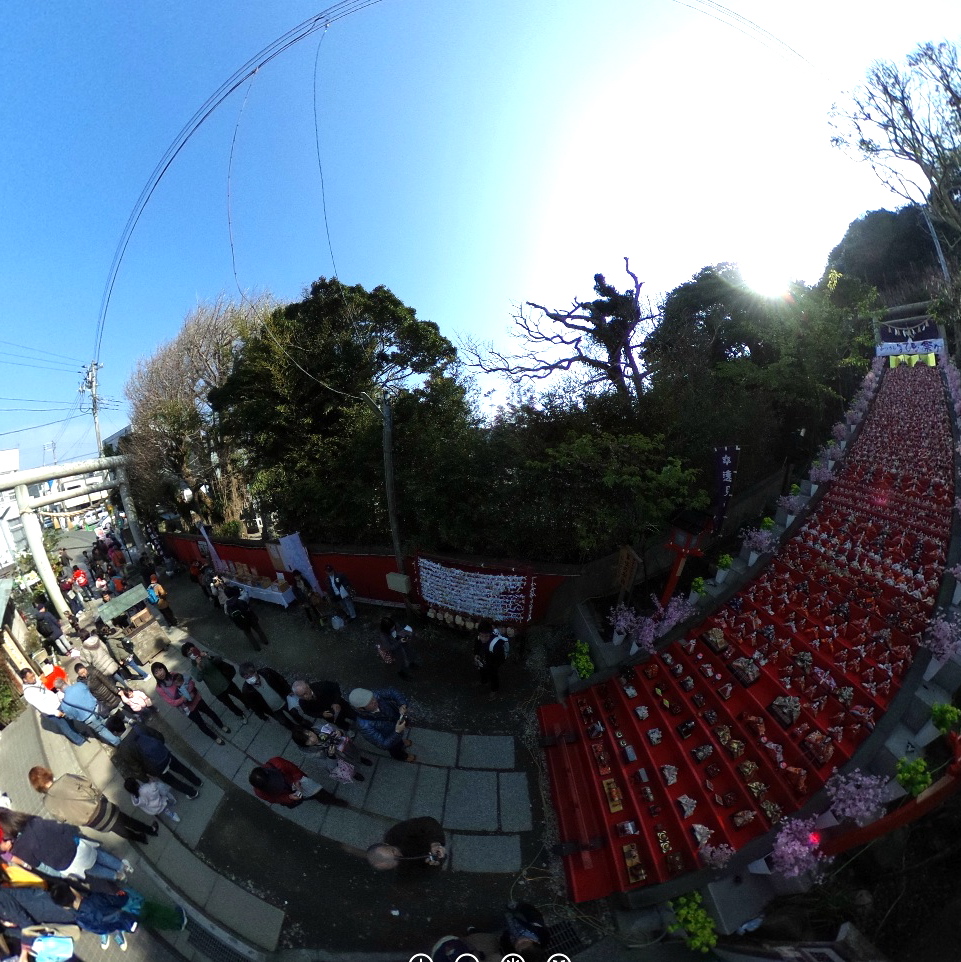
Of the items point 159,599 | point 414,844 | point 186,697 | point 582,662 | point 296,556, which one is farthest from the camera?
point 296,556

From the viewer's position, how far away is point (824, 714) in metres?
5.46

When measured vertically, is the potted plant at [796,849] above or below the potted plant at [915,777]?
below

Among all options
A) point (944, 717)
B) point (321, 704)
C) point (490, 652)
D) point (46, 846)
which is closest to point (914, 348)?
point (944, 717)

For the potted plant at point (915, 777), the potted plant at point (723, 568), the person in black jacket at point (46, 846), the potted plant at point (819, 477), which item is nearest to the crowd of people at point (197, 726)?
the person in black jacket at point (46, 846)

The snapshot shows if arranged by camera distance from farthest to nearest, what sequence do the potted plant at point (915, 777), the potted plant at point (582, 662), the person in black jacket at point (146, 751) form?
the potted plant at point (582, 662) → the person in black jacket at point (146, 751) → the potted plant at point (915, 777)

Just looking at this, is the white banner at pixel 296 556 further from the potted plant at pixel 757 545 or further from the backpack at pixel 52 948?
the potted plant at pixel 757 545

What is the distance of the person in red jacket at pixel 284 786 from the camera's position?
479cm

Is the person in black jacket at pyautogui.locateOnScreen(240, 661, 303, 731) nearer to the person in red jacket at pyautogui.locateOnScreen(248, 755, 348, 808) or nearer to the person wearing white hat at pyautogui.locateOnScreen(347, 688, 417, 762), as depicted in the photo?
the person in red jacket at pyautogui.locateOnScreen(248, 755, 348, 808)

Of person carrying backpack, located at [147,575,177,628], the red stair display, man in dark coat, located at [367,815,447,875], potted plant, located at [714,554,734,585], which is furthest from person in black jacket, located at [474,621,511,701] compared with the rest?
person carrying backpack, located at [147,575,177,628]

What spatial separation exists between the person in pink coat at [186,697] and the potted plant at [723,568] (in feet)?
29.9

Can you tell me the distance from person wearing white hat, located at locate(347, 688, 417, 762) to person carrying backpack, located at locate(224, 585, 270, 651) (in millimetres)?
4159

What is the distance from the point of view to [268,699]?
7516mm

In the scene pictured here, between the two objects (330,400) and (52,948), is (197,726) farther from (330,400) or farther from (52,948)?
(330,400)

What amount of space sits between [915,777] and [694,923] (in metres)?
2.41
